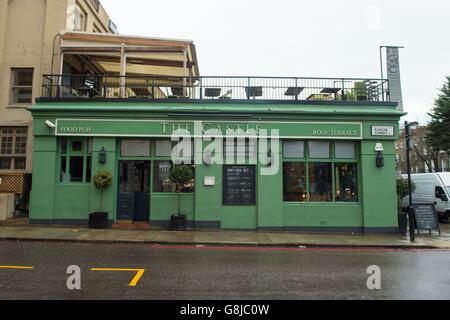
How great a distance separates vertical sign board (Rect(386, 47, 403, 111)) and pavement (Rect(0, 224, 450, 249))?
618 centimetres

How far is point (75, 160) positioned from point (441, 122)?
32869 millimetres

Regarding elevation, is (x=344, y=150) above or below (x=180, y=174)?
above

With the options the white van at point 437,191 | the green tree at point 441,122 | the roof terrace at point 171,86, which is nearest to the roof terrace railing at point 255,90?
the roof terrace at point 171,86

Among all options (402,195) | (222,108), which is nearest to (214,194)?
(222,108)

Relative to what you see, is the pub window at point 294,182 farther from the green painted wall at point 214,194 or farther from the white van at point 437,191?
the white van at point 437,191

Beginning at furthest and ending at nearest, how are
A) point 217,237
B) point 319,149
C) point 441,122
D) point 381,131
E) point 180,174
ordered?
1. point 441,122
2. point 319,149
3. point 381,131
4. point 180,174
5. point 217,237

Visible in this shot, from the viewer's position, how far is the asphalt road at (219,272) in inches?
255

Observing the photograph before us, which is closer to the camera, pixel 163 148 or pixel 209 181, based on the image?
pixel 209 181

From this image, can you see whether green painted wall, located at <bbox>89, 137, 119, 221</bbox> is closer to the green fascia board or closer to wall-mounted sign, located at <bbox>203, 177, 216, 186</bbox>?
the green fascia board

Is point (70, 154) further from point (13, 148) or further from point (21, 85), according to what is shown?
point (21, 85)

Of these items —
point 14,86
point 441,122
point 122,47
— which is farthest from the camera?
point 441,122

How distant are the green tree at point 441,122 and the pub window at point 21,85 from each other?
33596mm

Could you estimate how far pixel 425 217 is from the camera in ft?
50.6

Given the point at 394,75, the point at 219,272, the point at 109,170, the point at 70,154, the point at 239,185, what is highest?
the point at 394,75
